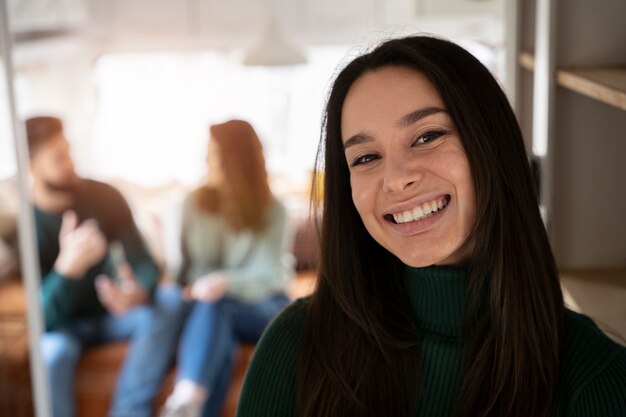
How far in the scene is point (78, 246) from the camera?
10.3 ft

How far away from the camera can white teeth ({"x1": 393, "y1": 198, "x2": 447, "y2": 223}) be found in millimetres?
1110

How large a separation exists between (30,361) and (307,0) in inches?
55.2

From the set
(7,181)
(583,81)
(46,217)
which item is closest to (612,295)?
(583,81)

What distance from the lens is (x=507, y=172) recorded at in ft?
3.67

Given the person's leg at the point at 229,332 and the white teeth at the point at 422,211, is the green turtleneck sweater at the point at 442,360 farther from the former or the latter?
the person's leg at the point at 229,332

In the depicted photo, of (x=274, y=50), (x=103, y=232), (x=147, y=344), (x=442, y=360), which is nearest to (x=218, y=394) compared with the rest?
→ (x=147, y=344)

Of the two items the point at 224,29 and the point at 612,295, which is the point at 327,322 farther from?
the point at 224,29

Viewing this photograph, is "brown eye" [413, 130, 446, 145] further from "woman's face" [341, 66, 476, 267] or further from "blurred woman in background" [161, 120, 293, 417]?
"blurred woman in background" [161, 120, 293, 417]

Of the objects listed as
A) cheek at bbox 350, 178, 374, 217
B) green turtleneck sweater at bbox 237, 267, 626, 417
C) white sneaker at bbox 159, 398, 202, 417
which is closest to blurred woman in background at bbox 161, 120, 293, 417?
white sneaker at bbox 159, 398, 202, 417

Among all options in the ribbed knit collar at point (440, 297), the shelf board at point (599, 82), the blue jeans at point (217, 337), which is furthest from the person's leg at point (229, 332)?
the ribbed knit collar at point (440, 297)

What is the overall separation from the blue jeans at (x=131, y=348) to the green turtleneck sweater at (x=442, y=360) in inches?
75.8

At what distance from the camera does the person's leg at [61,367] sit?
3199mm

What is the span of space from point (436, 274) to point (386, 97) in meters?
0.23

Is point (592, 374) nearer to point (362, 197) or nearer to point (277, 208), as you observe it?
point (362, 197)
